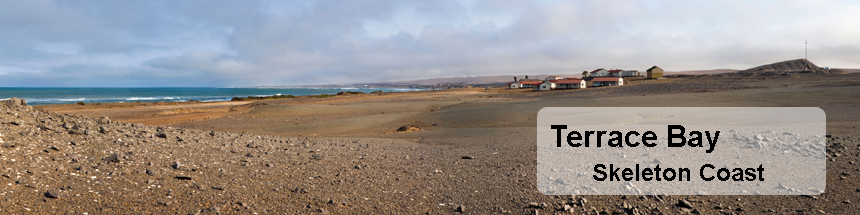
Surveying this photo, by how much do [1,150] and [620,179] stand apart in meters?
8.56

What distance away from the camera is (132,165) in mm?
6184

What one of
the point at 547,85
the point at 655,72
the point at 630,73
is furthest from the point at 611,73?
the point at 547,85

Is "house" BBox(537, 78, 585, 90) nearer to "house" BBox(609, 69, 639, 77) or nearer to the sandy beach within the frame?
"house" BBox(609, 69, 639, 77)

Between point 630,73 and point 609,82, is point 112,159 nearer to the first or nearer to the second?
point 609,82

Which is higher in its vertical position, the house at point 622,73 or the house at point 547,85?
the house at point 622,73

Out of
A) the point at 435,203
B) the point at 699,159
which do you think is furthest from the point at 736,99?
the point at 435,203

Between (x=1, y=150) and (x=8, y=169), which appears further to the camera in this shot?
(x=1, y=150)

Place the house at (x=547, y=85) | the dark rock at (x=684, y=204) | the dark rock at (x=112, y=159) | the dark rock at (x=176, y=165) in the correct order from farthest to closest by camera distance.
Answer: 1. the house at (x=547, y=85)
2. the dark rock at (x=176, y=165)
3. the dark rock at (x=112, y=159)
4. the dark rock at (x=684, y=204)

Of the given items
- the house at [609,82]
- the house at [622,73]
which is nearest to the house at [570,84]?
the house at [609,82]

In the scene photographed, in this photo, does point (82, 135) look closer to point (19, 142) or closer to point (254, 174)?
point (19, 142)

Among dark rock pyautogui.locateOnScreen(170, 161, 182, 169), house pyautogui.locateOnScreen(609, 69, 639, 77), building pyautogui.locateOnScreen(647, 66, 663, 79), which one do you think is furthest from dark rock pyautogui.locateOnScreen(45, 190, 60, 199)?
house pyautogui.locateOnScreen(609, 69, 639, 77)

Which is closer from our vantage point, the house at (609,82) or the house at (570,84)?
the house at (609,82)

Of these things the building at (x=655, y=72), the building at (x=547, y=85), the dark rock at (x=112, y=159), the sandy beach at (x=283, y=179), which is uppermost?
the building at (x=655, y=72)

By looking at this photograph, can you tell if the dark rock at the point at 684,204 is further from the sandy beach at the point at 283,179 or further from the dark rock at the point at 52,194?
the dark rock at the point at 52,194
